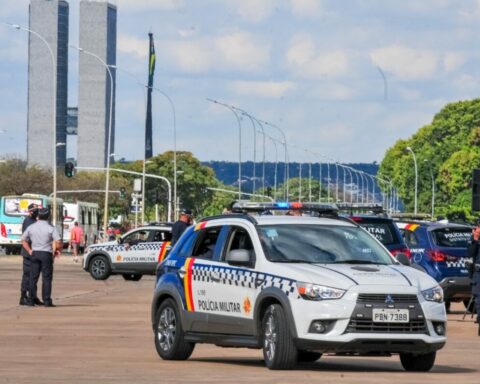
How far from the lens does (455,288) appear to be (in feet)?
98.9

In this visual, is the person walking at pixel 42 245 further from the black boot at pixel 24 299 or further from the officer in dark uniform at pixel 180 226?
the officer in dark uniform at pixel 180 226

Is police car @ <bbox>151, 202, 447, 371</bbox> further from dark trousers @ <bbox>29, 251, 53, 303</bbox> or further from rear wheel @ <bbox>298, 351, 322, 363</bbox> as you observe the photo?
dark trousers @ <bbox>29, 251, 53, 303</bbox>

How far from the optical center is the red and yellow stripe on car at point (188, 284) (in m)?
18.8

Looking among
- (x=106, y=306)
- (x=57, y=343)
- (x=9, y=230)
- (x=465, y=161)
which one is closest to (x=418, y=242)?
(x=106, y=306)

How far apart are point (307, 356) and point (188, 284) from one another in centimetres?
150

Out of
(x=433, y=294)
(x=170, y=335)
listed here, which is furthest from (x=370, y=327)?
(x=170, y=335)

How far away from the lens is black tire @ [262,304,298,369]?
1708 centimetres

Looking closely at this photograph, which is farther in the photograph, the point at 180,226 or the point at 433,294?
the point at 180,226

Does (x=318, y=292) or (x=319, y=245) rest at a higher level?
(x=319, y=245)

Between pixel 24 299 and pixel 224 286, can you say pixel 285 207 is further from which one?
pixel 24 299

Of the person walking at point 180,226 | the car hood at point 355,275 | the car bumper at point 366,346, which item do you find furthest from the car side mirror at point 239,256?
the person walking at point 180,226

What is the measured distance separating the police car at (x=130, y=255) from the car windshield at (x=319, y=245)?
28585 mm

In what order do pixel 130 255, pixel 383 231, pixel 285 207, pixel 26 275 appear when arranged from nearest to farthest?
1. pixel 285 207
2. pixel 26 275
3. pixel 383 231
4. pixel 130 255

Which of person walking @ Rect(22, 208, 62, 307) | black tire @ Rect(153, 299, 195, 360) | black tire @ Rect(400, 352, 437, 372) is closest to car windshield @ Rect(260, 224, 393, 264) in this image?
black tire @ Rect(400, 352, 437, 372)
